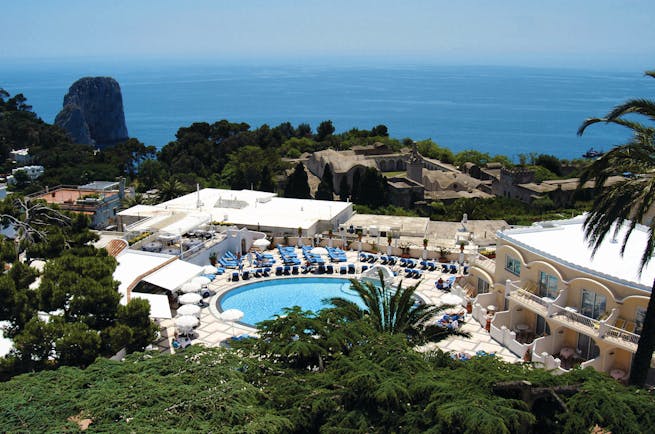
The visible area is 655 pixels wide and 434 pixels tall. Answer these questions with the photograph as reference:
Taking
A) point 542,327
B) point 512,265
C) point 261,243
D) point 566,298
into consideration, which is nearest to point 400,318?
point 566,298

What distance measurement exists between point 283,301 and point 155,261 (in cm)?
664

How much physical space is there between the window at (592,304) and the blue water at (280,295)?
431 inches

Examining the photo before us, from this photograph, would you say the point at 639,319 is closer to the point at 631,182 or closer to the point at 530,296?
the point at 530,296

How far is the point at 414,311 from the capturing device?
65.5 feet

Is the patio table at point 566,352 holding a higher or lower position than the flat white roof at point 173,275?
lower

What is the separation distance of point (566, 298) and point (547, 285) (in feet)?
4.10

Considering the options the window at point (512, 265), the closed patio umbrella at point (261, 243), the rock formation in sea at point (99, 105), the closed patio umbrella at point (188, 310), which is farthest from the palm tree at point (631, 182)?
the rock formation in sea at point (99, 105)

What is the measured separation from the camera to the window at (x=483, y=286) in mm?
28497

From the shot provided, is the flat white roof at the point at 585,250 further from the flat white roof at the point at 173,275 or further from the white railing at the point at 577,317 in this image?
the flat white roof at the point at 173,275

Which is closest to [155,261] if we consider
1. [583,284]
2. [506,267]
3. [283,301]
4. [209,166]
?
[283,301]

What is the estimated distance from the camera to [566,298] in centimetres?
2338

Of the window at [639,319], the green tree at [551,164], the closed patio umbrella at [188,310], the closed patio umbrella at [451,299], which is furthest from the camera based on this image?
the green tree at [551,164]

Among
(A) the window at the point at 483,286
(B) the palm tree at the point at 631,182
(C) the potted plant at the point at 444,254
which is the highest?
(B) the palm tree at the point at 631,182

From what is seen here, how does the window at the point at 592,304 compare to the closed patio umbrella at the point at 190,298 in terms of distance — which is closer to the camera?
the window at the point at 592,304
